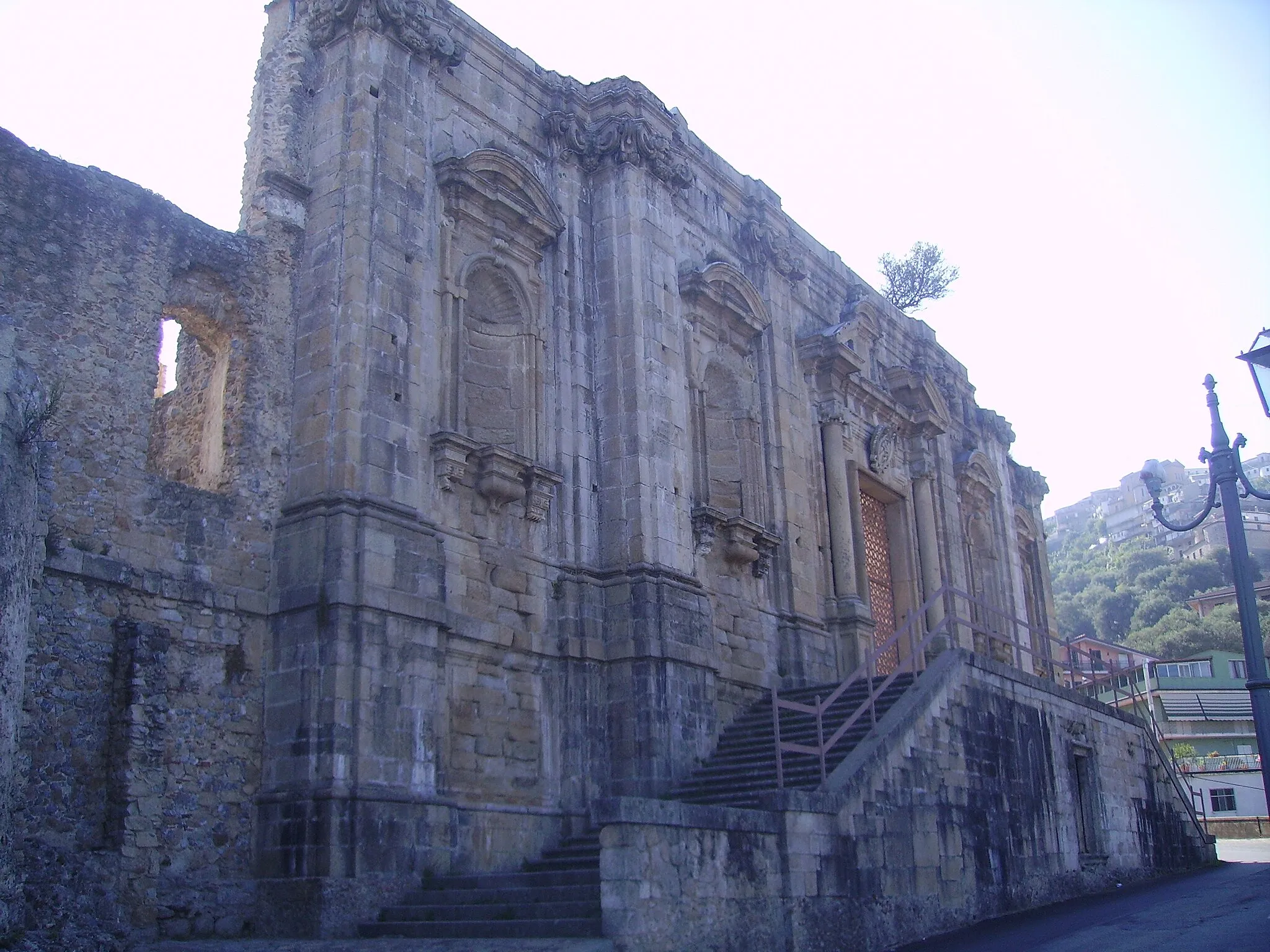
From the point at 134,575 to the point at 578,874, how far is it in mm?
4849

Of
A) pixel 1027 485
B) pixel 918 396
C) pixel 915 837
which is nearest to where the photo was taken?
pixel 915 837

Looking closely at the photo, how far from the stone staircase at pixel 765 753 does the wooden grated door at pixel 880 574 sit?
5.28 m

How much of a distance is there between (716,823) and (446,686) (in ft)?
11.9

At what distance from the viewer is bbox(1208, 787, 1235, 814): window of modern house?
147 feet

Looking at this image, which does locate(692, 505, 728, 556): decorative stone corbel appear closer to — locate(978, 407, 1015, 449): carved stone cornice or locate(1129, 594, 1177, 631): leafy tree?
locate(978, 407, 1015, 449): carved stone cornice

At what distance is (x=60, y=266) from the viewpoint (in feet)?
40.9

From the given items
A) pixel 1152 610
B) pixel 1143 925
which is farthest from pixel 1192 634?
pixel 1143 925

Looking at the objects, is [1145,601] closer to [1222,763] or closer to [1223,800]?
[1222,763]

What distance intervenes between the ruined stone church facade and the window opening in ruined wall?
6 centimetres

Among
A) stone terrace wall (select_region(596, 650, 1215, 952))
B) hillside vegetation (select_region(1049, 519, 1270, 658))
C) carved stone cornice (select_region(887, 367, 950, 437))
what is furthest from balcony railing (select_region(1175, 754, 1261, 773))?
stone terrace wall (select_region(596, 650, 1215, 952))

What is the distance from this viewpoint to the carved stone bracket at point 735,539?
1758 cm

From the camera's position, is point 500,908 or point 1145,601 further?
point 1145,601

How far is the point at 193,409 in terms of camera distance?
1444 centimetres

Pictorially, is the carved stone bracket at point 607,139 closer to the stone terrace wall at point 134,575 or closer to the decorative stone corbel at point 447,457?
the decorative stone corbel at point 447,457
